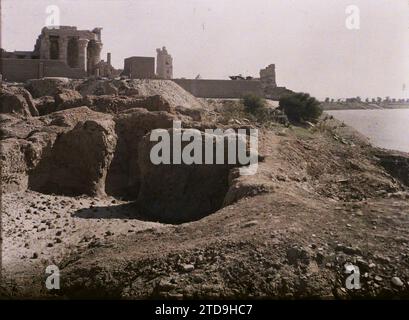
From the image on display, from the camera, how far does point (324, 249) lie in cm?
641

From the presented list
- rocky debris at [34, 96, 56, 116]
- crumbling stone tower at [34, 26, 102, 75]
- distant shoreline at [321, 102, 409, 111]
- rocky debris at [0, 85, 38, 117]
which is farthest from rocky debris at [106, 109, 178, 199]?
distant shoreline at [321, 102, 409, 111]

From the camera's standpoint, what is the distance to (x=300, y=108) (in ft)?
104

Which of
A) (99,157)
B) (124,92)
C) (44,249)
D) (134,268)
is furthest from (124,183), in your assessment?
(124,92)

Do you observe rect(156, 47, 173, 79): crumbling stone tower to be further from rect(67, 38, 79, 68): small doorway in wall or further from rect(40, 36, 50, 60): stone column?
rect(40, 36, 50, 60): stone column

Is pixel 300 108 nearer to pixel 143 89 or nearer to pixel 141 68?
pixel 141 68

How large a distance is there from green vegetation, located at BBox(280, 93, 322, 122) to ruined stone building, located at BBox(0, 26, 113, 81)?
1142 cm

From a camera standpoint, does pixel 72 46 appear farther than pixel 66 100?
Yes

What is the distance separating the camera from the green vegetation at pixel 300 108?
104 ft

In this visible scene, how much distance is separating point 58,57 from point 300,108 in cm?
1517

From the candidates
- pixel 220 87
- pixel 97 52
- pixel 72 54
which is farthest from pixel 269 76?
pixel 72 54

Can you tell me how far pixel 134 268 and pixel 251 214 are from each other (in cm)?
204

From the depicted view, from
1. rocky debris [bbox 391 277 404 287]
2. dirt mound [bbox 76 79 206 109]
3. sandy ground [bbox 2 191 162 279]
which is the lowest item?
sandy ground [bbox 2 191 162 279]

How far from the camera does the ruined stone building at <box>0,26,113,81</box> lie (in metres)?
29.8

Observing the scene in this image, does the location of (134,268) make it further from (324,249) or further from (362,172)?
(362,172)
